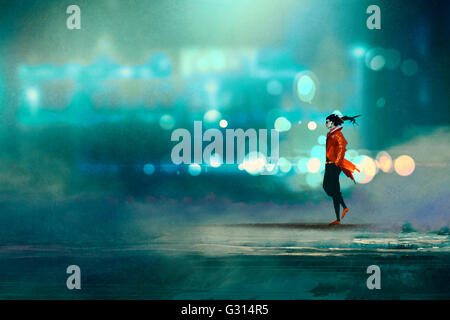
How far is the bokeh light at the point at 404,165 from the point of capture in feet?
18.6

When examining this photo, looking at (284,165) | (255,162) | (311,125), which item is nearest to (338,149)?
(311,125)

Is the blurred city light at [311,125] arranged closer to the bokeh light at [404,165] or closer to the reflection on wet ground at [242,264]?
the bokeh light at [404,165]

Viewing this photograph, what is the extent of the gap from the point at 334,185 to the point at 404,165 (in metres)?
0.98

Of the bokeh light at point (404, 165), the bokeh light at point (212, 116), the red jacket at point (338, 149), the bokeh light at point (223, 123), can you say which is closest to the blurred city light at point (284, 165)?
the red jacket at point (338, 149)

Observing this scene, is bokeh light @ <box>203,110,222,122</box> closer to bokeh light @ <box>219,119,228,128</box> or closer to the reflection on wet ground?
bokeh light @ <box>219,119,228,128</box>

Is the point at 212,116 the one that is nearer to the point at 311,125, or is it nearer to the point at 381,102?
the point at 311,125

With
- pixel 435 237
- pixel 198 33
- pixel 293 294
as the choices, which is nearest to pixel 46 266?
pixel 293 294

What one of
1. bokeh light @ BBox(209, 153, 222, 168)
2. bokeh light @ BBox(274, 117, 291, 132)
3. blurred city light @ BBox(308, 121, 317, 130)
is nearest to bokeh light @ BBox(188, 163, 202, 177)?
bokeh light @ BBox(209, 153, 222, 168)

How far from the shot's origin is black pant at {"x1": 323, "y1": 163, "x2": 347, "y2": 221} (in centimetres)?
552

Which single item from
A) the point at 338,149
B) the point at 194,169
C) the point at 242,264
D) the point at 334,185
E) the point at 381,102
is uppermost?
the point at 381,102

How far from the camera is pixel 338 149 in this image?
5473 mm

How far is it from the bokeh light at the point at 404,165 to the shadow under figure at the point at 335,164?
1.90 feet

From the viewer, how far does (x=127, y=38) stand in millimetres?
5738

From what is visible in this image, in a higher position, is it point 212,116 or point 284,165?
point 212,116
